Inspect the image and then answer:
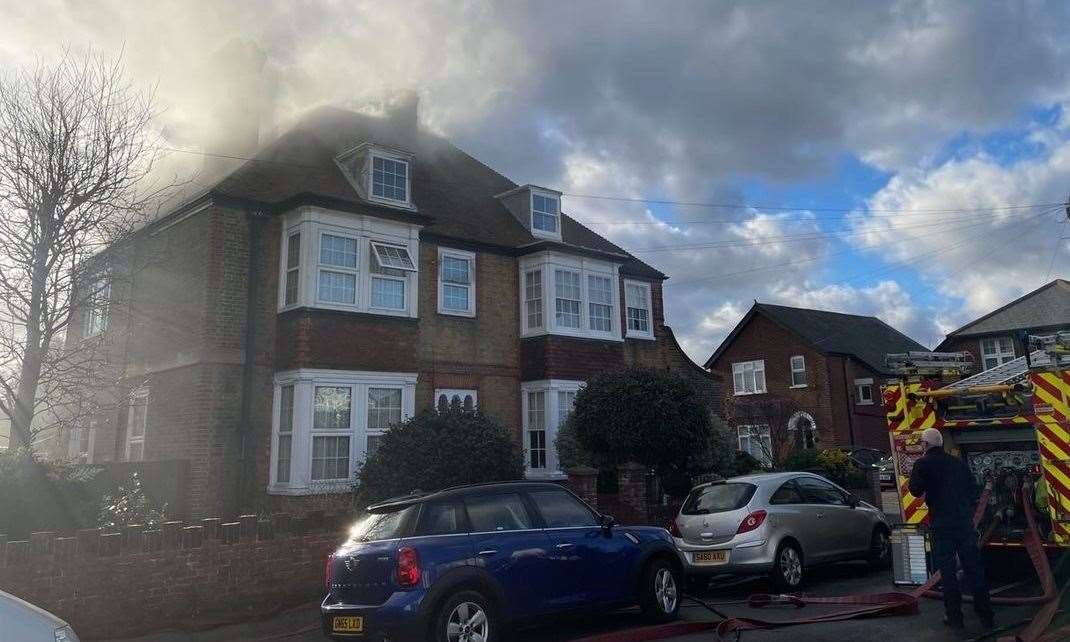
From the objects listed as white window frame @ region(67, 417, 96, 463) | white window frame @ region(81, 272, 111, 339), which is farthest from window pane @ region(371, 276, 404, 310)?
white window frame @ region(67, 417, 96, 463)

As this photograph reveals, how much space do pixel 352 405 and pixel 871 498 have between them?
41.4 feet

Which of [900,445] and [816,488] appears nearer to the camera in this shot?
[900,445]

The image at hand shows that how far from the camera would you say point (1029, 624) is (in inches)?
276

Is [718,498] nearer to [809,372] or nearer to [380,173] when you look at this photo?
[380,173]

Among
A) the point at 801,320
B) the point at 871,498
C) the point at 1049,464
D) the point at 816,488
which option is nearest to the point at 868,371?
the point at 801,320

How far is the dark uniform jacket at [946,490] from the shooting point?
23.7ft

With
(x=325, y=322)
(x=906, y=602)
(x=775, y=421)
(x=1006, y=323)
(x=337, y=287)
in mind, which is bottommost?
(x=906, y=602)

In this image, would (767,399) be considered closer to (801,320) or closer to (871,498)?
(801,320)

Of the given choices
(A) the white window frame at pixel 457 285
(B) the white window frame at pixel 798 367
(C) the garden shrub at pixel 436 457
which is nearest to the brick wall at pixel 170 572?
(C) the garden shrub at pixel 436 457

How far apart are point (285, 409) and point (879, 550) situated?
35.0 ft

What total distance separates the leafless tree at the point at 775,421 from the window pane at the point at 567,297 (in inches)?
566

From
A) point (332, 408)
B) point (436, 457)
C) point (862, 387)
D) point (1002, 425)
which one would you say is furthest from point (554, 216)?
point (862, 387)

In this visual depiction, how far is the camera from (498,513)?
291 inches

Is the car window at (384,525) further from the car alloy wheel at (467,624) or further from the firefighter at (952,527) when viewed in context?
the firefighter at (952,527)
